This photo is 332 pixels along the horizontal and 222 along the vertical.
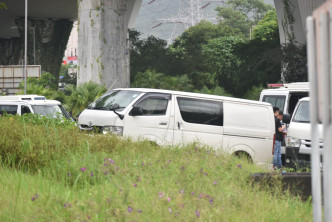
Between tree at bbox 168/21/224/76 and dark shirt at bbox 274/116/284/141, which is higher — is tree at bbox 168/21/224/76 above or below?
above

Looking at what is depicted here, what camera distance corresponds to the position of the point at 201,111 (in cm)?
1570

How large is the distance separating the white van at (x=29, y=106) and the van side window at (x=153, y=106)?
286 inches

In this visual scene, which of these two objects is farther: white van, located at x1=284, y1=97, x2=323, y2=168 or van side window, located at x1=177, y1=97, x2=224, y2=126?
van side window, located at x1=177, y1=97, x2=224, y2=126

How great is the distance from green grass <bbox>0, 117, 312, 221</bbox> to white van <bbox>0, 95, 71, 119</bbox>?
988 cm

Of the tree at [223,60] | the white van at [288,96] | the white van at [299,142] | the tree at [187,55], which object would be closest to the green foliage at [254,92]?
the tree at [223,60]

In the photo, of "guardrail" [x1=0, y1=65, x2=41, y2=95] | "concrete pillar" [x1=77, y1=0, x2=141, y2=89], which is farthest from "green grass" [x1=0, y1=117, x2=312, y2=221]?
"guardrail" [x1=0, y1=65, x2=41, y2=95]

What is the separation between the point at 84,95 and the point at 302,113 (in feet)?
54.4

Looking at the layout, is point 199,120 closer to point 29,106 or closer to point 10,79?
point 29,106

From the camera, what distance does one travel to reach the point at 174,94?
15.6 meters

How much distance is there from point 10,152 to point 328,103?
7.19 m

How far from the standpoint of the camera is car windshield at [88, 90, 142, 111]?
1571cm

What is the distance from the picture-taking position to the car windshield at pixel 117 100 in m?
15.7

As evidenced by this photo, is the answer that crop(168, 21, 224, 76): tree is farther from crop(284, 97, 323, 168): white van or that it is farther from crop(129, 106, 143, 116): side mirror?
crop(129, 106, 143, 116): side mirror

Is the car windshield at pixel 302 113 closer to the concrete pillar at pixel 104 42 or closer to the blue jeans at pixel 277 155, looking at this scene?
the blue jeans at pixel 277 155
